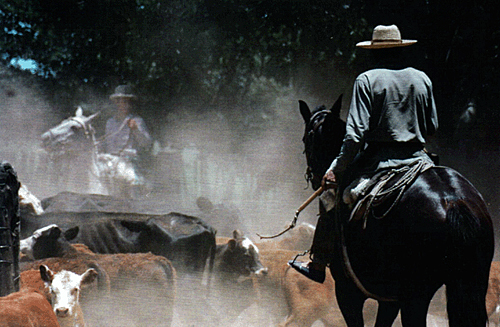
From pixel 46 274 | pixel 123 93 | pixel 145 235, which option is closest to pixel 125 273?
pixel 145 235

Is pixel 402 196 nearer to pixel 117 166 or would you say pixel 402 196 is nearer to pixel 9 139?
pixel 117 166

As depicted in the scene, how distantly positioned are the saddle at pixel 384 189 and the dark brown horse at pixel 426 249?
4 centimetres

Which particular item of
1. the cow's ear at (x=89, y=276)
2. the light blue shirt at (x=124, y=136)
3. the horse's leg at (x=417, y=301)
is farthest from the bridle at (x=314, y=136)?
the light blue shirt at (x=124, y=136)

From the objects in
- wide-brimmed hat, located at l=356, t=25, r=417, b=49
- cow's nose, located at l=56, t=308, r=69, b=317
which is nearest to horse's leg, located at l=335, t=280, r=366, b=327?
wide-brimmed hat, located at l=356, t=25, r=417, b=49

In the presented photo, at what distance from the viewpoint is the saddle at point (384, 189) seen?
3.95 metres

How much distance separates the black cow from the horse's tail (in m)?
4.05

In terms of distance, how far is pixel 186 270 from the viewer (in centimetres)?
719

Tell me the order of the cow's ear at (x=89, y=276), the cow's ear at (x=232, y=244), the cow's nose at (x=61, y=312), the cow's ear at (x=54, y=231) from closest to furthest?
the cow's nose at (x=61, y=312) → the cow's ear at (x=89, y=276) → the cow's ear at (x=54, y=231) → the cow's ear at (x=232, y=244)

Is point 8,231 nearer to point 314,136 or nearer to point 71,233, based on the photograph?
point 71,233

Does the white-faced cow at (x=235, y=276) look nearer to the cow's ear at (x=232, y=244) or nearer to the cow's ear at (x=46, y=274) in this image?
the cow's ear at (x=232, y=244)

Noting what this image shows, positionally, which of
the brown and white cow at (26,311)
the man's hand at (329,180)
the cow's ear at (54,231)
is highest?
the man's hand at (329,180)

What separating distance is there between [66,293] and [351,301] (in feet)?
8.22

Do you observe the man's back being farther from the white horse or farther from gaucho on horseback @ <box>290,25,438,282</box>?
the white horse

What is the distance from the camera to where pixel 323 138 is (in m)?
4.94
